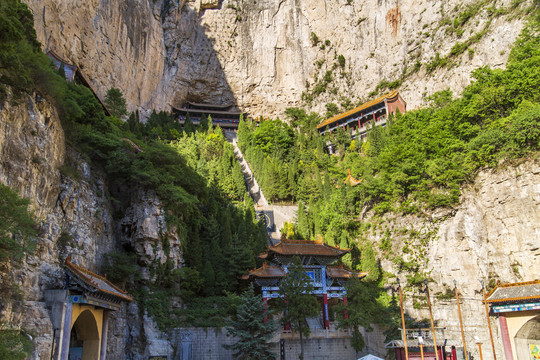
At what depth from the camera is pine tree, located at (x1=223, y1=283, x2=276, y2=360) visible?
19.8 m

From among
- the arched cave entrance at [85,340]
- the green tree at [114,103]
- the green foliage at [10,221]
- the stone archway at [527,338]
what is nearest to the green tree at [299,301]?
the arched cave entrance at [85,340]

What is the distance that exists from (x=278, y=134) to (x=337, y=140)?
6.55 metres

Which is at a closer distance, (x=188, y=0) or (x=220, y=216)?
(x=220, y=216)

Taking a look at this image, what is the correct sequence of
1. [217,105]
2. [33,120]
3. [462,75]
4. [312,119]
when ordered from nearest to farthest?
[33,120]
[462,75]
[312,119]
[217,105]

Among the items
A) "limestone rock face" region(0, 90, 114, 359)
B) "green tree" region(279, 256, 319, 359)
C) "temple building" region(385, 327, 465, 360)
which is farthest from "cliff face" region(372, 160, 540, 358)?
"limestone rock face" region(0, 90, 114, 359)

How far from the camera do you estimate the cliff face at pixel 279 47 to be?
39594 mm

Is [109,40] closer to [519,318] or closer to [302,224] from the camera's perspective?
[302,224]

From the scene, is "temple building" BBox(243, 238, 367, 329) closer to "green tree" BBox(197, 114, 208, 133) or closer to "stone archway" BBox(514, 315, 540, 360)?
"stone archway" BBox(514, 315, 540, 360)

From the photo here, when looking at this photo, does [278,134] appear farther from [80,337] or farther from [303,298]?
[80,337]

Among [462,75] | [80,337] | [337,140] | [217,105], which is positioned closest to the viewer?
[80,337]

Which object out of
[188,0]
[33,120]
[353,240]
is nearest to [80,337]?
[33,120]

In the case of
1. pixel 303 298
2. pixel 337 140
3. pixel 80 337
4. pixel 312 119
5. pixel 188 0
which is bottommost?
pixel 80 337

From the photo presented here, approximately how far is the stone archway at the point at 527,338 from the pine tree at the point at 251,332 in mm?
11356

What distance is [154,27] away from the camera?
5047cm
